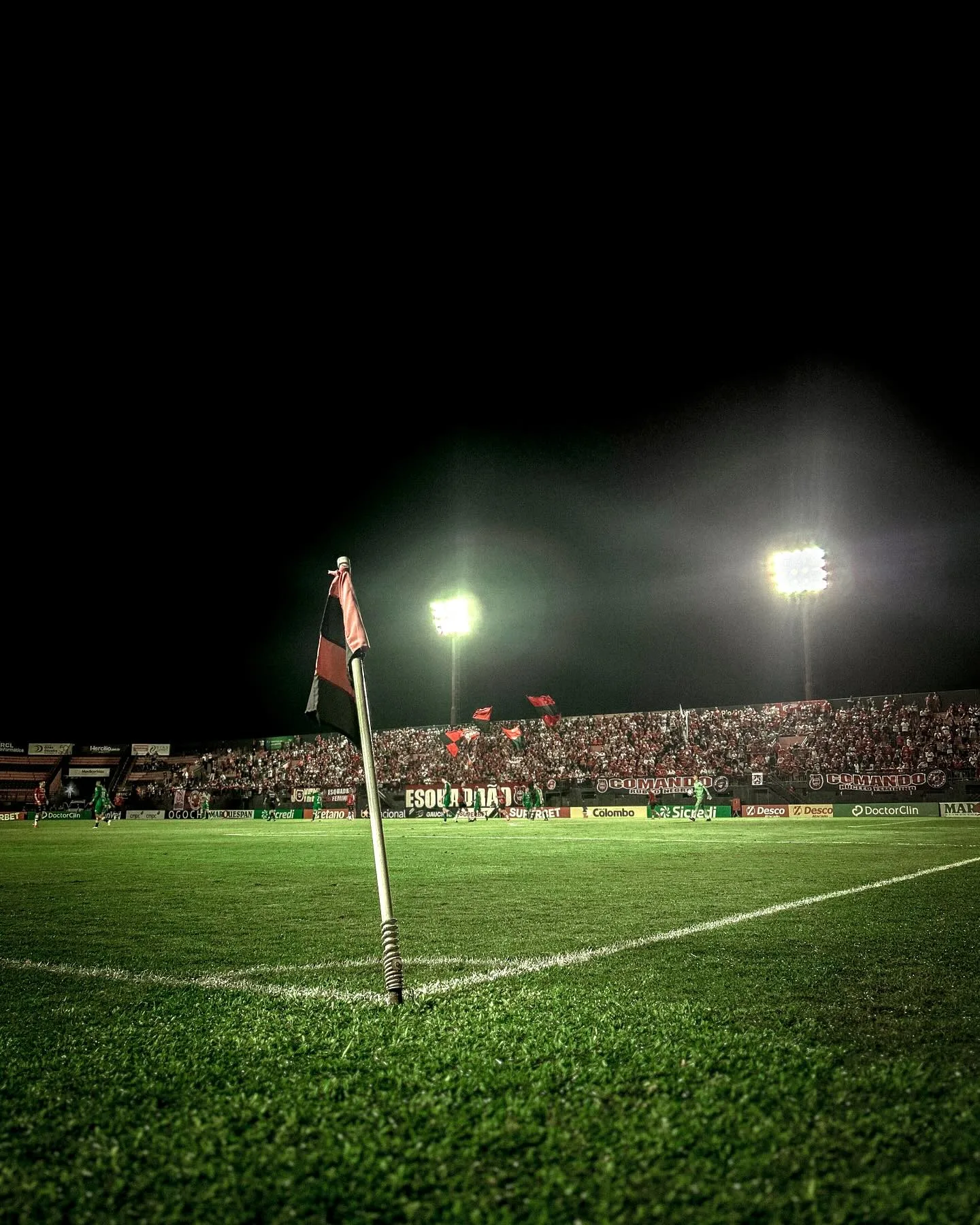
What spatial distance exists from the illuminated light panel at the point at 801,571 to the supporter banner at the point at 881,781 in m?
9.31

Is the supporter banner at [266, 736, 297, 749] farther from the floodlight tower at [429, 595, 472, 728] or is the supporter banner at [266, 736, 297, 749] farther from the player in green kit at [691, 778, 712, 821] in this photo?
the player in green kit at [691, 778, 712, 821]

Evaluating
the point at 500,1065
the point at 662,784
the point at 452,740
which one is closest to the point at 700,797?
the point at 662,784

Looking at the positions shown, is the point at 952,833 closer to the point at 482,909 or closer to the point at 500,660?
the point at 482,909

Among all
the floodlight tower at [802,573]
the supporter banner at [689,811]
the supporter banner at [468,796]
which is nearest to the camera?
the supporter banner at [689,811]

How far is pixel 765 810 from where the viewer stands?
30.7 m

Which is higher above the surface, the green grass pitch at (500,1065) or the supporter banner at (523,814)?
the green grass pitch at (500,1065)

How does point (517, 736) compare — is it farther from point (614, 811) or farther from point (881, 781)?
point (881, 781)

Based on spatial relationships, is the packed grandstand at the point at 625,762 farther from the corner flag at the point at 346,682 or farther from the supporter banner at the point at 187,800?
the corner flag at the point at 346,682

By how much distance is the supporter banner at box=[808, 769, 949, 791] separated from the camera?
92.2ft

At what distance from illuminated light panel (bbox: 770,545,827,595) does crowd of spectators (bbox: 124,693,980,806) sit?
5433mm

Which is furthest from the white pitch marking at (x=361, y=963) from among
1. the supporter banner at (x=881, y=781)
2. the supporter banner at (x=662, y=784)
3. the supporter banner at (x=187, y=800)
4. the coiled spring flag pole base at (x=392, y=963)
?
the supporter banner at (x=187, y=800)

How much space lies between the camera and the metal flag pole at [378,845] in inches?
167

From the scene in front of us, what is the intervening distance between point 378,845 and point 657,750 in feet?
119

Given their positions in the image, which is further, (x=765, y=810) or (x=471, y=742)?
(x=471, y=742)
